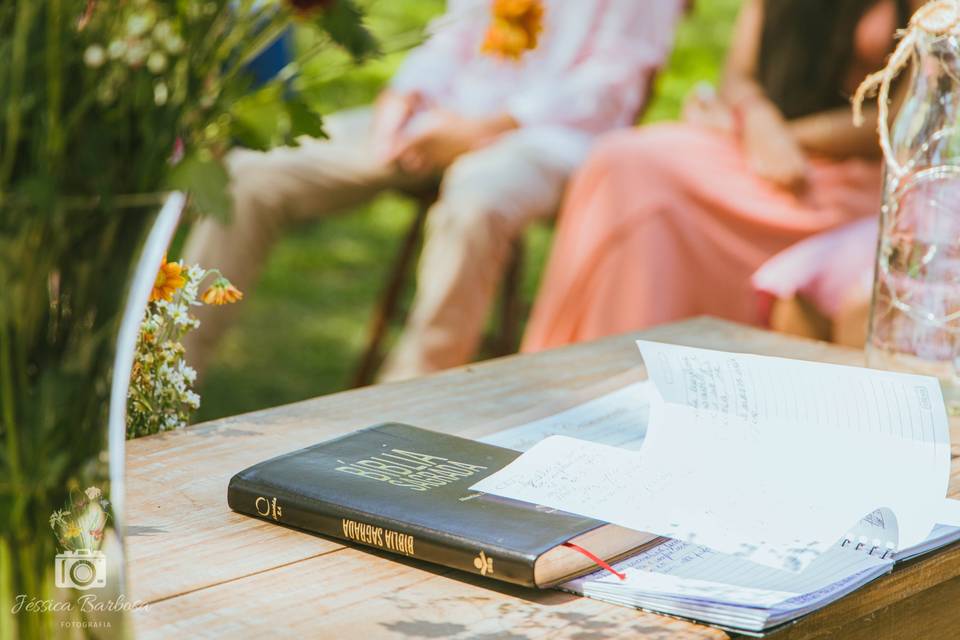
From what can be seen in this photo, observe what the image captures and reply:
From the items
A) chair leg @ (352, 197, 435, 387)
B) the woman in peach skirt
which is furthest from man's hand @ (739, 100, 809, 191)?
chair leg @ (352, 197, 435, 387)

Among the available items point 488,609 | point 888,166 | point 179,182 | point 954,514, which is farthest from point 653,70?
point 179,182

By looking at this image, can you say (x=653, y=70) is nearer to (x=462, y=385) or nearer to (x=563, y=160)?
(x=563, y=160)

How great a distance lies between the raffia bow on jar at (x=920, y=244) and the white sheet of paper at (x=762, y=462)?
1.61 ft

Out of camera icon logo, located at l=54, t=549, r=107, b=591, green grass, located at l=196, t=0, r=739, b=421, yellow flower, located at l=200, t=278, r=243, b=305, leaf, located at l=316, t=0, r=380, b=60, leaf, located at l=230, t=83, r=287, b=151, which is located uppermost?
leaf, located at l=316, t=0, r=380, b=60

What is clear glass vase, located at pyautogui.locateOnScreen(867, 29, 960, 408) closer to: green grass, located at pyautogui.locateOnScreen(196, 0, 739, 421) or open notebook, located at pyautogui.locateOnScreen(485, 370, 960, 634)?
open notebook, located at pyautogui.locateOnScreen(485, 370, 960, 634)

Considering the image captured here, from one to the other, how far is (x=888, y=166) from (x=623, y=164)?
1.06 meters

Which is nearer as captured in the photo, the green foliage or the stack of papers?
the green foliage

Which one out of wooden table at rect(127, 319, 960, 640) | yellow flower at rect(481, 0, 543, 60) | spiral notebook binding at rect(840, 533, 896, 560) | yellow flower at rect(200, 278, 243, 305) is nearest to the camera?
wooden table at rect(127, 319, 960, 640)

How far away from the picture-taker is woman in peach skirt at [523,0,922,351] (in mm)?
2414

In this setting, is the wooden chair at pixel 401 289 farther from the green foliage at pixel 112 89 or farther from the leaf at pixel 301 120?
the green foliage at pixel 112 89

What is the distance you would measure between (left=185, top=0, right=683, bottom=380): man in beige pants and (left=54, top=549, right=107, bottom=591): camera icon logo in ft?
5.99

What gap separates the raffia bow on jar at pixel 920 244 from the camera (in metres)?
1.42

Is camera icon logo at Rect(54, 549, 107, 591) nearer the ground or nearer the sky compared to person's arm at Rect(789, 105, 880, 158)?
nearer the ground

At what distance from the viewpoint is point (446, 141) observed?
2.72 metres
